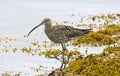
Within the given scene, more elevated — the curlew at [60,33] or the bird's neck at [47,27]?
the bird's neck at [47,27]

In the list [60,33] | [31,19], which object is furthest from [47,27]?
[31,19]

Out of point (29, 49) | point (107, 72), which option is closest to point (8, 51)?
point (29, 49)

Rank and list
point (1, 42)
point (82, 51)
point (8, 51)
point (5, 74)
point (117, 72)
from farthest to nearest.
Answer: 1. point (1, 42)
2. point (8, 51)
3. point (82, 51)
4. point (5, 74)
5. point (117, 72)

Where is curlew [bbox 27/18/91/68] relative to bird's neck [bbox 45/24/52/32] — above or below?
below

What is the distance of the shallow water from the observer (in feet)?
53.2

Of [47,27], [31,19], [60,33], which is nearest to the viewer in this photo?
[60,33]

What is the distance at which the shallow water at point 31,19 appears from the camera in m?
16.2

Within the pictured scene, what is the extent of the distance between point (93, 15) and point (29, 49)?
20.7ft

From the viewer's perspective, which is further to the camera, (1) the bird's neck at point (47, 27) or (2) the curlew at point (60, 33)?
(1) the bird's neck at point (47, 27)

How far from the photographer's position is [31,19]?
23391mm

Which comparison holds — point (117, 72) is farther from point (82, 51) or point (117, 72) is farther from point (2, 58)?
point (2, 58)

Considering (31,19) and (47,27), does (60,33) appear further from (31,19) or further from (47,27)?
(31,19)

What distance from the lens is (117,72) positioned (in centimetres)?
1353

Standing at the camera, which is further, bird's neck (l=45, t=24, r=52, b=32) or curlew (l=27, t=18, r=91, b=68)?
bird's neck (l=45, t=24, r=52, b=32)
